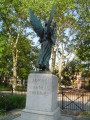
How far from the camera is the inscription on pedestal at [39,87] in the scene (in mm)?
6145

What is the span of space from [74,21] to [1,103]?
15.9 m

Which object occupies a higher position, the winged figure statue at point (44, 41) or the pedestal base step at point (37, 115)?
the winged figure statue at point (44, 41)

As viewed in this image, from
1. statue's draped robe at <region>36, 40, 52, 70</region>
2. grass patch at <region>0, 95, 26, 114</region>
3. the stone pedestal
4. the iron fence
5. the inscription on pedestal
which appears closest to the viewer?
the stone pedestal

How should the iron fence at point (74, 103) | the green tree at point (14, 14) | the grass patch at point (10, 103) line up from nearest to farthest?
1. the grass patch at point (10, 103)
2. the iron fence at point (74, 103)
3. the green tree at point (14, 14)

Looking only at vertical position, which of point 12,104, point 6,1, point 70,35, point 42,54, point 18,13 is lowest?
point 12,104

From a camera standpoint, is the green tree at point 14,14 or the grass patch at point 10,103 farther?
the green tree at point 14,14

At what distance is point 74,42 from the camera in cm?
2392

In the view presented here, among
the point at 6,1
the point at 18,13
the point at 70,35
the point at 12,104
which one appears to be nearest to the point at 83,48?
the point at 70,35

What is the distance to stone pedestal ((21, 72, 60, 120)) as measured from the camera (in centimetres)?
595

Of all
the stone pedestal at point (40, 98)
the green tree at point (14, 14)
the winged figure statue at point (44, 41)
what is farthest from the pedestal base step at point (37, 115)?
the green tree at point (14, 14)

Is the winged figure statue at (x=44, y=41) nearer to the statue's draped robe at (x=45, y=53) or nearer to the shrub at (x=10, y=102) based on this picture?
the statue's draped robe at (x=45, y=53)

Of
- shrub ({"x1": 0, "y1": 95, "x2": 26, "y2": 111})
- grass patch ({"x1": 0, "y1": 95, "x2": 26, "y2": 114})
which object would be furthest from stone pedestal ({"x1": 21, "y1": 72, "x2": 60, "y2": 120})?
shrub ({"x1": 0, "y1": 95, "x2": 26, "y2": 111})

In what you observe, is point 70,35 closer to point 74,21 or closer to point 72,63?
point 74,21

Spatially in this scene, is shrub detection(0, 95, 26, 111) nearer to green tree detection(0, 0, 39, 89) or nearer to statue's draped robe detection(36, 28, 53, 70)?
statue's draped robe detection(36, 28, 53, 70)
